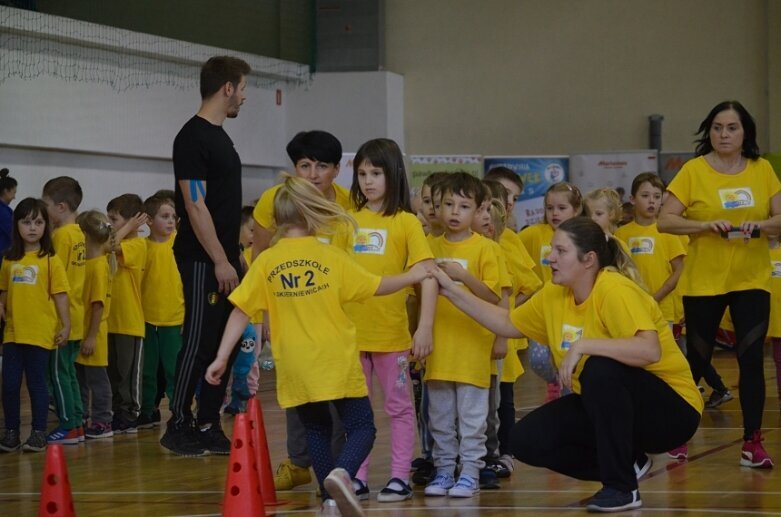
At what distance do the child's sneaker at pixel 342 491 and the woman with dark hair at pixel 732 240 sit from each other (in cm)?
218

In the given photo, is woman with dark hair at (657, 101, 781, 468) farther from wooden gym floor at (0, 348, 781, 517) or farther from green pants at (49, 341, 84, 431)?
green pants at (49, 341, 84, 431)

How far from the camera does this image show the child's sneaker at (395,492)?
4.59 m

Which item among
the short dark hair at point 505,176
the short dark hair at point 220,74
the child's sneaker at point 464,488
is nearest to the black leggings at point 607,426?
the child's sneaker at point 464,488

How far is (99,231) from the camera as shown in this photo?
23.6 feet

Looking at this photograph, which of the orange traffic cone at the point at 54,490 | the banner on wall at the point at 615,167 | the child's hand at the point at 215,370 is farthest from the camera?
the banner on wall at the point at 615,167

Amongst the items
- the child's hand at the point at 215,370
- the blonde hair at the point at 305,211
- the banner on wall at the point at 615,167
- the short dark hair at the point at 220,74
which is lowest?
the child's hand at the point at 215,370

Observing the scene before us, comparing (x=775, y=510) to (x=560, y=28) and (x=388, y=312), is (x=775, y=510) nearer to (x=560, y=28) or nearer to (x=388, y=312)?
(x=388, y=312)

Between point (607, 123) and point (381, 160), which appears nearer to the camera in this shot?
point (381, 160)

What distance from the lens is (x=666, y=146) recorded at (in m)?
16.3

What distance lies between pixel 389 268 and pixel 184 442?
1.76 metres

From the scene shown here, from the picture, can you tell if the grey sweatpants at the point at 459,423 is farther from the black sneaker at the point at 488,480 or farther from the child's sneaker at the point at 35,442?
the child's sneaker at the point at 35,442

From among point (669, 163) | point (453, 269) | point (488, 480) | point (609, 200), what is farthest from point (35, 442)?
point (669, 163)

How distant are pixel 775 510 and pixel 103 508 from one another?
2.50m

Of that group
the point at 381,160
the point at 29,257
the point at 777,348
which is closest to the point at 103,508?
the point at 381,160
